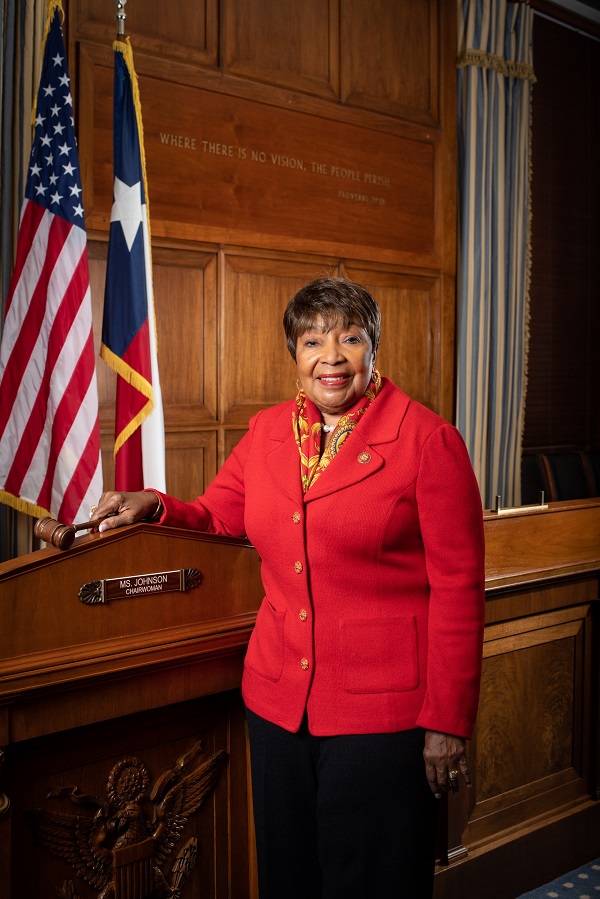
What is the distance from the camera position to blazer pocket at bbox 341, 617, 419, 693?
1533 mm

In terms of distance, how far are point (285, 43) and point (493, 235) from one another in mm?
1630

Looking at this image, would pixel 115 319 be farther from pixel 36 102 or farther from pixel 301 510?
pixel 301 510

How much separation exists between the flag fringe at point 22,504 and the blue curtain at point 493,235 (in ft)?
8.39

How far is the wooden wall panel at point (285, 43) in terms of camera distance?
12.2ft

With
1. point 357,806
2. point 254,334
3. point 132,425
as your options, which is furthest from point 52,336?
point 357,806

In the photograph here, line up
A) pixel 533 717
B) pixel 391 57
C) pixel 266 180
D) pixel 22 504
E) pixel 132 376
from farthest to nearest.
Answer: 1. pixel 391 57
2. pixel 266 180
3. pixel 132 376
4. pixel 22 504
5. pixel 533 717

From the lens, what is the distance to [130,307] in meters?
2.98

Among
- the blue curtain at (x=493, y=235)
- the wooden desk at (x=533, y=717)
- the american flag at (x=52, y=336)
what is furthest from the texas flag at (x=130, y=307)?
the blue curtain at (x=493, y=235)

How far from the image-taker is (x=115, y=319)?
9.74ft

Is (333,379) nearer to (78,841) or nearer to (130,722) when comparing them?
(130,722)

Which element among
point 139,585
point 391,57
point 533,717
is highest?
point 391,57

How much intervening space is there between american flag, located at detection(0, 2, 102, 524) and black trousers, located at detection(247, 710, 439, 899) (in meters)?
1.50

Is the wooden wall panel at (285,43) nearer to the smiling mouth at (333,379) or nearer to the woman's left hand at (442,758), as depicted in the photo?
the smiling mouth at (333,379)

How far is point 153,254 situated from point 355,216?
3.69 ft
